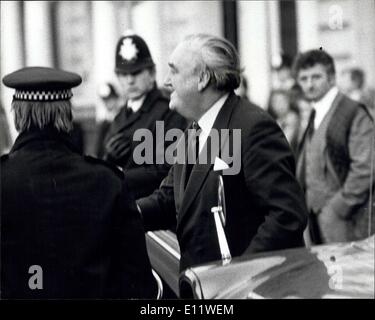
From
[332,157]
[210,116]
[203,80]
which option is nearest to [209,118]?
[210,116]

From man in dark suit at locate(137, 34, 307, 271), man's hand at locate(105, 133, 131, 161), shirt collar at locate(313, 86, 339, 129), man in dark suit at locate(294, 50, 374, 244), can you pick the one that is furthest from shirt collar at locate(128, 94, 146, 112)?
shirt collar at locate(313, 86, 339, 129)

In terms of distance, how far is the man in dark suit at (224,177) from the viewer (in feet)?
11.7

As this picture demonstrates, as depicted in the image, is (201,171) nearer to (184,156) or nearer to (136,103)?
(184,156)

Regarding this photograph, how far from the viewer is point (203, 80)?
378 centimetres

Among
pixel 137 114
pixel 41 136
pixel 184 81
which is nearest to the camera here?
pixel 41 136

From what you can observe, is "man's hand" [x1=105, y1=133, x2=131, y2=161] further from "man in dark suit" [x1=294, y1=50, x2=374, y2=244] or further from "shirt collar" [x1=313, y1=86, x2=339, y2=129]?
"shirt collar" [x1=313, y1=86, x2=339, y2=129]

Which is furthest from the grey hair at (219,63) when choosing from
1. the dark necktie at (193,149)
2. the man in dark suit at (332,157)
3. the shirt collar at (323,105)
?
the shirt collar at (323,105)

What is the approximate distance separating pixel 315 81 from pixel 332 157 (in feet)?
1.28

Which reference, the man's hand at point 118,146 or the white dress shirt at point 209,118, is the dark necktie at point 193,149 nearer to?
the white dress shirt at point 209,118

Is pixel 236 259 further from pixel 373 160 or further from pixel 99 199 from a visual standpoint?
pixel 373 160

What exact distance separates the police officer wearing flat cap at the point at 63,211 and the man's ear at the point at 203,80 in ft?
1.65

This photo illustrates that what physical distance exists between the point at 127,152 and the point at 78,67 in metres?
0.61

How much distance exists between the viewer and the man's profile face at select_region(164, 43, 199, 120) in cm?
381
